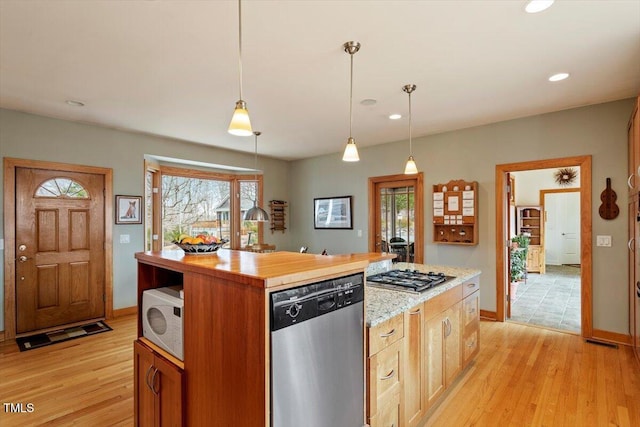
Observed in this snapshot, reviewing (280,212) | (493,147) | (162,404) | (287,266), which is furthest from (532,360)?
(280,212)

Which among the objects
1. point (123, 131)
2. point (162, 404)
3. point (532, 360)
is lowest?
point (532, 360)

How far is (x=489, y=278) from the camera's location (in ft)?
13.9

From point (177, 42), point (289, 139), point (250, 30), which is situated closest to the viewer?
point (250, 30)

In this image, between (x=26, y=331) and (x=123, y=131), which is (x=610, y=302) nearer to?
(x=123, y=131)

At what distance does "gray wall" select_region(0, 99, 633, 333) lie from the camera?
346 cm

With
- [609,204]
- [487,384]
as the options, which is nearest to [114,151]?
[487,384]

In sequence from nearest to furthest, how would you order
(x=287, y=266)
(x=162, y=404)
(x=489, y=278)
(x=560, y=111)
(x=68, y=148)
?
(x=287, y=266) → (x=162, y=404) → (x=560, y=111) → (x=68, y=148) → (x=489, y=278)

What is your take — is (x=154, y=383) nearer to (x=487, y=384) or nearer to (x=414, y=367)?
(x=414, y=367)

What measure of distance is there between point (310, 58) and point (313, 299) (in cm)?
193

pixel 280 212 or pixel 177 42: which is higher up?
pixel 177 42

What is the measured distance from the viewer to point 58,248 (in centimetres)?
395

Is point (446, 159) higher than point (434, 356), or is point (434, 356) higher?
point (446, 159)

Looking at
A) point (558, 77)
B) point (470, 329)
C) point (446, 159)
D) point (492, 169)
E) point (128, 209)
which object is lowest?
point (470, 329)

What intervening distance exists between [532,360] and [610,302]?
4.10 ft
